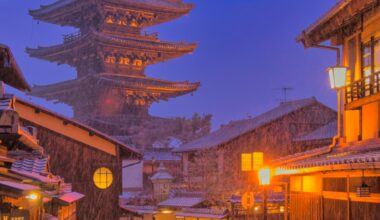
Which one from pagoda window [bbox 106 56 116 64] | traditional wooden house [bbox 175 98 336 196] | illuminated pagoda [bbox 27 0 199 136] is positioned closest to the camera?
traditional wooden house [bbox 175 98 336 196]

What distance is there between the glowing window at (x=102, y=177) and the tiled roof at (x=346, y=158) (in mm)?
11425

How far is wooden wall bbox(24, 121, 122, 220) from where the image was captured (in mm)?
23078

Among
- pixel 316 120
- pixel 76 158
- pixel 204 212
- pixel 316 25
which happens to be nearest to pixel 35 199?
pixel 316 25

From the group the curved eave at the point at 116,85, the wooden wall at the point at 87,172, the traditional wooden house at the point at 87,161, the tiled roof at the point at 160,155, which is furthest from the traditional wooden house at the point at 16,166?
the curved eave at the point at 116,85

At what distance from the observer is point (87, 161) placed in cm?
2358

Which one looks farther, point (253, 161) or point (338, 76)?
point (253, 161)

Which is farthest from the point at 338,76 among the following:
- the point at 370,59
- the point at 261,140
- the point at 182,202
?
the point at 261,140

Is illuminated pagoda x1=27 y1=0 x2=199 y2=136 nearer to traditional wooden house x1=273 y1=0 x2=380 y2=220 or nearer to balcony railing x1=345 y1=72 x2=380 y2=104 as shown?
traditional wooden house x1=273 y1=0 x2=380 y2=220

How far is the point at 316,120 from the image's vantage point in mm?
33344

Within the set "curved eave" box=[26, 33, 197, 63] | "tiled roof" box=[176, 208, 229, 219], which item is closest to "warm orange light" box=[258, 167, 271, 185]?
"tiled roof" box=[176, 208, 229, 219]

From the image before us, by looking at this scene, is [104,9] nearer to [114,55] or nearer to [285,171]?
[114,55]

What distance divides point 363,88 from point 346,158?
2.36m

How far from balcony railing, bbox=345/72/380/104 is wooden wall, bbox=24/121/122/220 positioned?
13.4 m

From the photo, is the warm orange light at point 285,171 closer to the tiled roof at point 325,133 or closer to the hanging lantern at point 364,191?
the hanging lantern at point 364,191
